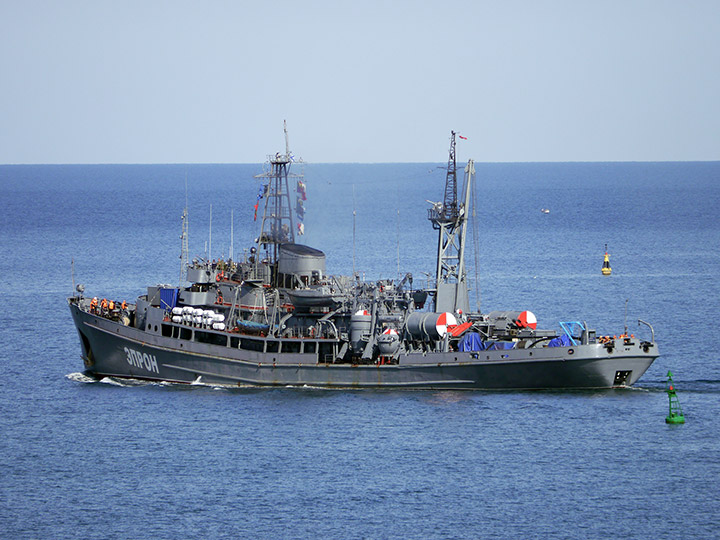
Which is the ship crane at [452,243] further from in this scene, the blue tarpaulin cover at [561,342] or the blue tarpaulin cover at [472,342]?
the blue tarpaulin cover at [561,342]

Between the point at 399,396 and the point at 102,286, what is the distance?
155 feet

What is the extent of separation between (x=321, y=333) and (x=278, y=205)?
9420mm

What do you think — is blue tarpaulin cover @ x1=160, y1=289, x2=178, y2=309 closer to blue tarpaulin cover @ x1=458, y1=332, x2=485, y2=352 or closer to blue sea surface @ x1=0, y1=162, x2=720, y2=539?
blue sea surface @ x1=0, y1=162, x2=720, y2=539

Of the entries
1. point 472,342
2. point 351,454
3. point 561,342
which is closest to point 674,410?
point 561,342

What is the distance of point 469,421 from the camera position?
5928 centimetres

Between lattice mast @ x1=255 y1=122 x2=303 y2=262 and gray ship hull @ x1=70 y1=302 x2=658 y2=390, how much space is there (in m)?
7.07

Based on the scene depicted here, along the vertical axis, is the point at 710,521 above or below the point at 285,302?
below

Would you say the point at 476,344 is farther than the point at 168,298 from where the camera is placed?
No

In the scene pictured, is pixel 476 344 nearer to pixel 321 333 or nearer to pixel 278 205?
pixel 321 333

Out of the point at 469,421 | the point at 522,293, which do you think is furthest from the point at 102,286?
the point at 469,421

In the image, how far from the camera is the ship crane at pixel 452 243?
69.2 meters

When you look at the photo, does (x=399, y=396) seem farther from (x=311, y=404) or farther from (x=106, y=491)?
(x=106, y=491)

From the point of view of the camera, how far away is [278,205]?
72000 millimetres

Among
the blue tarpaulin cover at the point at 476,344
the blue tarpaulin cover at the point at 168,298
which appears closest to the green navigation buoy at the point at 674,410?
the blue tarpaulin cover at the point at 476,344
